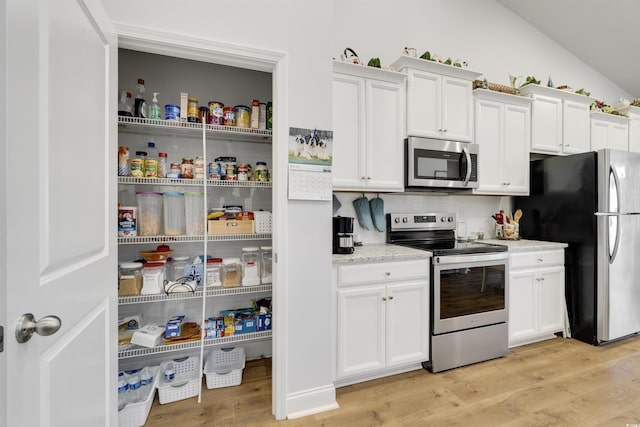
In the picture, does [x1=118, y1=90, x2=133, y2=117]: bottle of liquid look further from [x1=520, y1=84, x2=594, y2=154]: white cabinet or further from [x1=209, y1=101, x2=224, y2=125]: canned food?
[x1=520, y1=84, x2=594, y2=154]: white cabinet

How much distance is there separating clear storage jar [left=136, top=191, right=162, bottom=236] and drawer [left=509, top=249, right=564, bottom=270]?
278cm

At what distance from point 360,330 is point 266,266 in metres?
0.79

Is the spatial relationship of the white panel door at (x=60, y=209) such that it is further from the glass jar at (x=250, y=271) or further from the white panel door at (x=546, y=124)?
the white panel door at (x=546, y=124)

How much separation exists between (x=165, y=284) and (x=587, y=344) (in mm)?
3595

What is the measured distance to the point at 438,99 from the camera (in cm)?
252

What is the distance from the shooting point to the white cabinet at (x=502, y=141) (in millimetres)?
2758

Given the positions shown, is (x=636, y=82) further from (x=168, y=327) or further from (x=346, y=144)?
(x=168, y=327)

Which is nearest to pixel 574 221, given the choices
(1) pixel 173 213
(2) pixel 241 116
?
(2) pixel 241 116

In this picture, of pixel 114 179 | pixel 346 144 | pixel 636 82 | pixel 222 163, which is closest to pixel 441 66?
pixel 346 144

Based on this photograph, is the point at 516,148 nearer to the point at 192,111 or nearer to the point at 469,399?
the point at 469,399

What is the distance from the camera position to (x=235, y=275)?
6.53 feet

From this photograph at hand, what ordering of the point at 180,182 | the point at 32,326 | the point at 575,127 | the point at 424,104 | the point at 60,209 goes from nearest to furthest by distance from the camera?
the point at 32,326
the point at 60,209
the point at 180,182
the point at 424,104
the point at 575,127

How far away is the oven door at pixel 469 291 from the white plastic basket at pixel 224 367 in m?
1.44

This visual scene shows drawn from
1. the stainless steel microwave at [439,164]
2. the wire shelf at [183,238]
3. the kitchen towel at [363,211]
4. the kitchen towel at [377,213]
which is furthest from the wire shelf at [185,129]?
the stainless steel microwave at [439,164]
